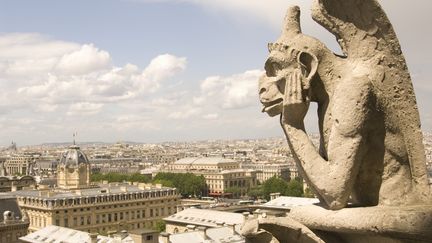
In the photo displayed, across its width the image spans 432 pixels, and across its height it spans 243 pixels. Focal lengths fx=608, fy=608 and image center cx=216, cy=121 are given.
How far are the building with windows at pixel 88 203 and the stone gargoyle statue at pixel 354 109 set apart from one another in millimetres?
62397

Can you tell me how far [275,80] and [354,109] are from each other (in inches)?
32.9

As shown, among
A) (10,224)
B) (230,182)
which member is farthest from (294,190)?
(10,224)

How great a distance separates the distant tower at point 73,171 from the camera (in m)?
75.4

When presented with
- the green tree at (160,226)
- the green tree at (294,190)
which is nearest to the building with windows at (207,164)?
the green tree at (294,190)

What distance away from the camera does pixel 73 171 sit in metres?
75.4

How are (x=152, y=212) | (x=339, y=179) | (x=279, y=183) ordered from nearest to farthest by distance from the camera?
(x=339, y=179) < (x=152, y=212) < (x=279, y=183)

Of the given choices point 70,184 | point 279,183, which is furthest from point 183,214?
point 279,183

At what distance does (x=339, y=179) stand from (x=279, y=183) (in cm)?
8904

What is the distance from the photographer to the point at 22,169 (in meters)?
165

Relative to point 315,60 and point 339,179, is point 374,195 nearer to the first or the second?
point 339,179

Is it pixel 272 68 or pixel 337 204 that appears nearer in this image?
pixel 337 204

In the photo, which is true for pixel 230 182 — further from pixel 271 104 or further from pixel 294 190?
pixel 271 104

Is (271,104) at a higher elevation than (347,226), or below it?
higher

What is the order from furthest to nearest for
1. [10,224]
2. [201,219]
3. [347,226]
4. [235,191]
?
[235,191] < [201,219] < [10,224] < [347,226]
